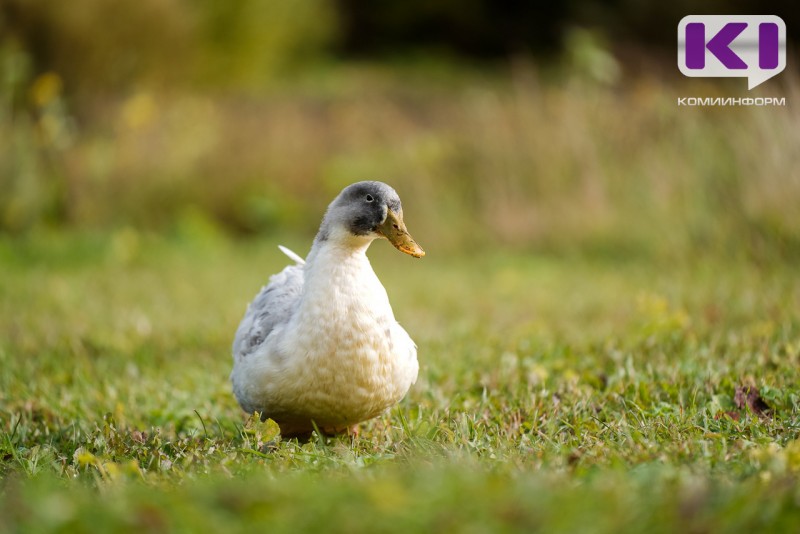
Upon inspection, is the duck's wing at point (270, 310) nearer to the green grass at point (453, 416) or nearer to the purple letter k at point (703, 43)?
the green grass at point (453, 416)

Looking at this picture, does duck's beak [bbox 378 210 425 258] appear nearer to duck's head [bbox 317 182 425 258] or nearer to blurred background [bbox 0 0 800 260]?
duck's head [bbox 317 182 425 258]

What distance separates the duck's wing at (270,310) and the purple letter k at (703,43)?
3686 mm

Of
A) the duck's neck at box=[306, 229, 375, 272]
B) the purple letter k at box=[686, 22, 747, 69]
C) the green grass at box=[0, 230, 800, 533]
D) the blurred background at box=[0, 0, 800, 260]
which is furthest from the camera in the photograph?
the blurred background at box=[0, 0, 800, 260]

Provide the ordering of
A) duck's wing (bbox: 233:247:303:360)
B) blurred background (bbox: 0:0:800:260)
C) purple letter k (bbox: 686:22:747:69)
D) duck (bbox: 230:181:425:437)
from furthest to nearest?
blurred background (bbox: 0:0:800:260) → purple letter k (bbox: 686:22:747:69) → duck's wing (bbox: 233:247:303:360) → duck (bbox: 230:181:425:437)

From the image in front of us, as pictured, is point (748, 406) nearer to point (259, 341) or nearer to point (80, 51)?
point (259, 341)

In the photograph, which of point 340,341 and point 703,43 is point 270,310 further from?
point 703,43

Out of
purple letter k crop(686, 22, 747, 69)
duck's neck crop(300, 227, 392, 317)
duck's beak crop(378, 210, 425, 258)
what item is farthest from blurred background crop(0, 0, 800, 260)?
duck's neck crop(300, 227, 392, 317)

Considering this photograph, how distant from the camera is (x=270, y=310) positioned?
11.3 ft

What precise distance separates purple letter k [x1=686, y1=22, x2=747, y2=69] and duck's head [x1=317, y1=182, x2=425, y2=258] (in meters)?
3.80

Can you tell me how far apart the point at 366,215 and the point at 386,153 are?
26.5 feet

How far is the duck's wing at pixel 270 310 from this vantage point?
3.35 m

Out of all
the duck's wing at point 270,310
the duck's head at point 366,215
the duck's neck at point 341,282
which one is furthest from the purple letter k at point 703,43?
the duck's neck at point 341,282

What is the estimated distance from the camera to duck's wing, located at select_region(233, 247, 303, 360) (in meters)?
3.35

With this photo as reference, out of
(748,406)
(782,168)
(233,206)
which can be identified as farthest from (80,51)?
(748,406)
